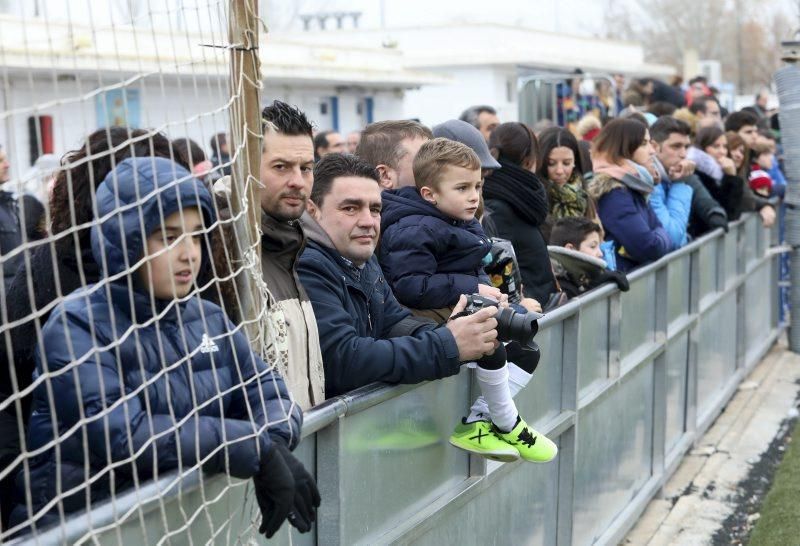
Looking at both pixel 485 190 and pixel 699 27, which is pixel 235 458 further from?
pixel 699 27

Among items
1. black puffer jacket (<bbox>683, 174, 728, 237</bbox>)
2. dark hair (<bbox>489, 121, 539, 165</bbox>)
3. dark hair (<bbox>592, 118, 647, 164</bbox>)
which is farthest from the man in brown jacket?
black puffer jacket (<bbox>683, 174, 728, 237</bbox>)

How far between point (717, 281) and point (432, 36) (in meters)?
26.0

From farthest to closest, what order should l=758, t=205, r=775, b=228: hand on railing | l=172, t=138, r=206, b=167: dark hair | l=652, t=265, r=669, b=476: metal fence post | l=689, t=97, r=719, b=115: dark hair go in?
l=689, t=97, r=719, b=115: dark hair → l=758, t=205, r=775, b=228: hand on railing → l=652, t=265, r=669, b=476: metal fence post → l=172, t=138, r=206, b=167: dark hair

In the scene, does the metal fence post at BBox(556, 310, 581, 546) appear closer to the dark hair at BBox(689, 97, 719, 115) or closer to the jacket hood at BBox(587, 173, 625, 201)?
the jacket hood at BBox(587, 173, 625, 201)

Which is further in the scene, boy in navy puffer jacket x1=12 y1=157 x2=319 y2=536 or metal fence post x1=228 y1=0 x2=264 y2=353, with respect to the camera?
metal fence post x1=228 y1=0 x2=264 y2=353

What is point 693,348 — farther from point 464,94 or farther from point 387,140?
point 464,94

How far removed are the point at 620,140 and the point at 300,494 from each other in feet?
16.2

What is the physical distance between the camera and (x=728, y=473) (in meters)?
7.98

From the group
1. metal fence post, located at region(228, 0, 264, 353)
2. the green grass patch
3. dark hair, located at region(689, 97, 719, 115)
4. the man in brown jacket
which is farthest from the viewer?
dark hair, located at region(689, 97, 719, 115)

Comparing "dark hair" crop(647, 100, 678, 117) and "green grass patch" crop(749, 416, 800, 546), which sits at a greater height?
"dark hair" crop(647, 100, 678, 117)

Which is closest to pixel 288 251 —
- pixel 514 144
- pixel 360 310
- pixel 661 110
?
pixel 360 310

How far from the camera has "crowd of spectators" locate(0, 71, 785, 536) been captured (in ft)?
8.57

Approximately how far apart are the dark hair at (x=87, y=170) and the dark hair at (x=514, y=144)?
275cm

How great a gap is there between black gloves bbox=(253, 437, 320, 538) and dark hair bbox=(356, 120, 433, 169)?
2349mm
